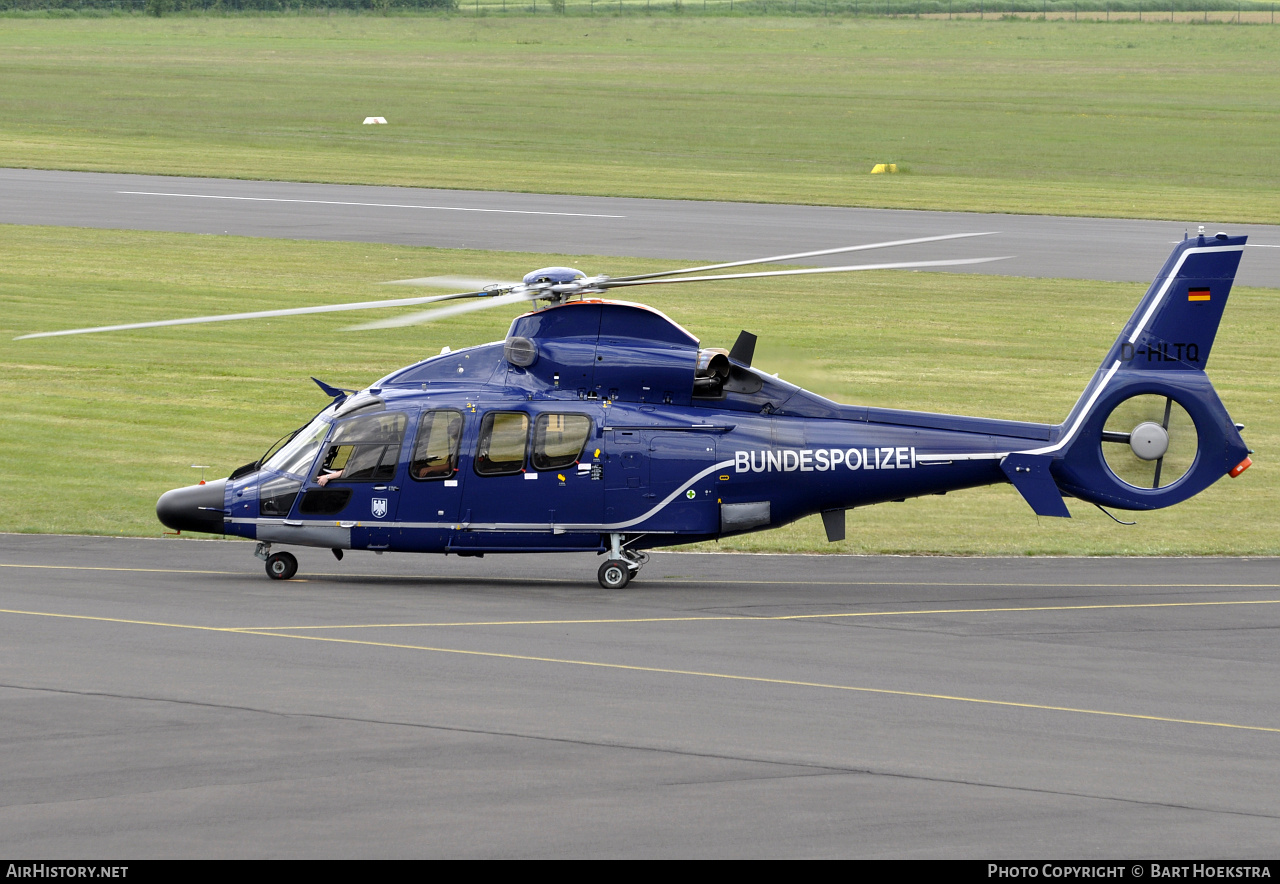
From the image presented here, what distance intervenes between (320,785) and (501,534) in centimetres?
660

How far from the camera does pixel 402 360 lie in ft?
107

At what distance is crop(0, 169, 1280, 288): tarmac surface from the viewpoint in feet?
144

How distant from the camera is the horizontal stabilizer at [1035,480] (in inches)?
690

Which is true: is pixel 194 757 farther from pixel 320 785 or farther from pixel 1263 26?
pixel 1263 26

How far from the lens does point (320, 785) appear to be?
11305 millimetres

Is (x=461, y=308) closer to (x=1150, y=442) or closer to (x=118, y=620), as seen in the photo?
(x=118, y=620)

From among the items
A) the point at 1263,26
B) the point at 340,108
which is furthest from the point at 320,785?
the point at 1263,26

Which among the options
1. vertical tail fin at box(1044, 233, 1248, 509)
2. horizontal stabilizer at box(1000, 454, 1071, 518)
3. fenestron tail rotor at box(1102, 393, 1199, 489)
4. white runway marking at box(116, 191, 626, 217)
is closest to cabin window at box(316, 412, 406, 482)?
horizontal stabilizer at box(1000, 454, 1071, 518)

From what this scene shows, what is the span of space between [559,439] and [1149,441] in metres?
6.88

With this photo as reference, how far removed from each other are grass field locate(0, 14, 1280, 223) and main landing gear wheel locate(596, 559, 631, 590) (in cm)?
3695

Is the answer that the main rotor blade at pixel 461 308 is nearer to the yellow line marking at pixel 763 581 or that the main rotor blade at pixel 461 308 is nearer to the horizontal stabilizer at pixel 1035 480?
the yellow line marking at pixel 763 581

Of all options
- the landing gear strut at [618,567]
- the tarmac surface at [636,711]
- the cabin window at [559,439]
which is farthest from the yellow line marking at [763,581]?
the cabin window at [559,439]

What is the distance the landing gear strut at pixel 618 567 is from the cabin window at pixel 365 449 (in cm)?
274
